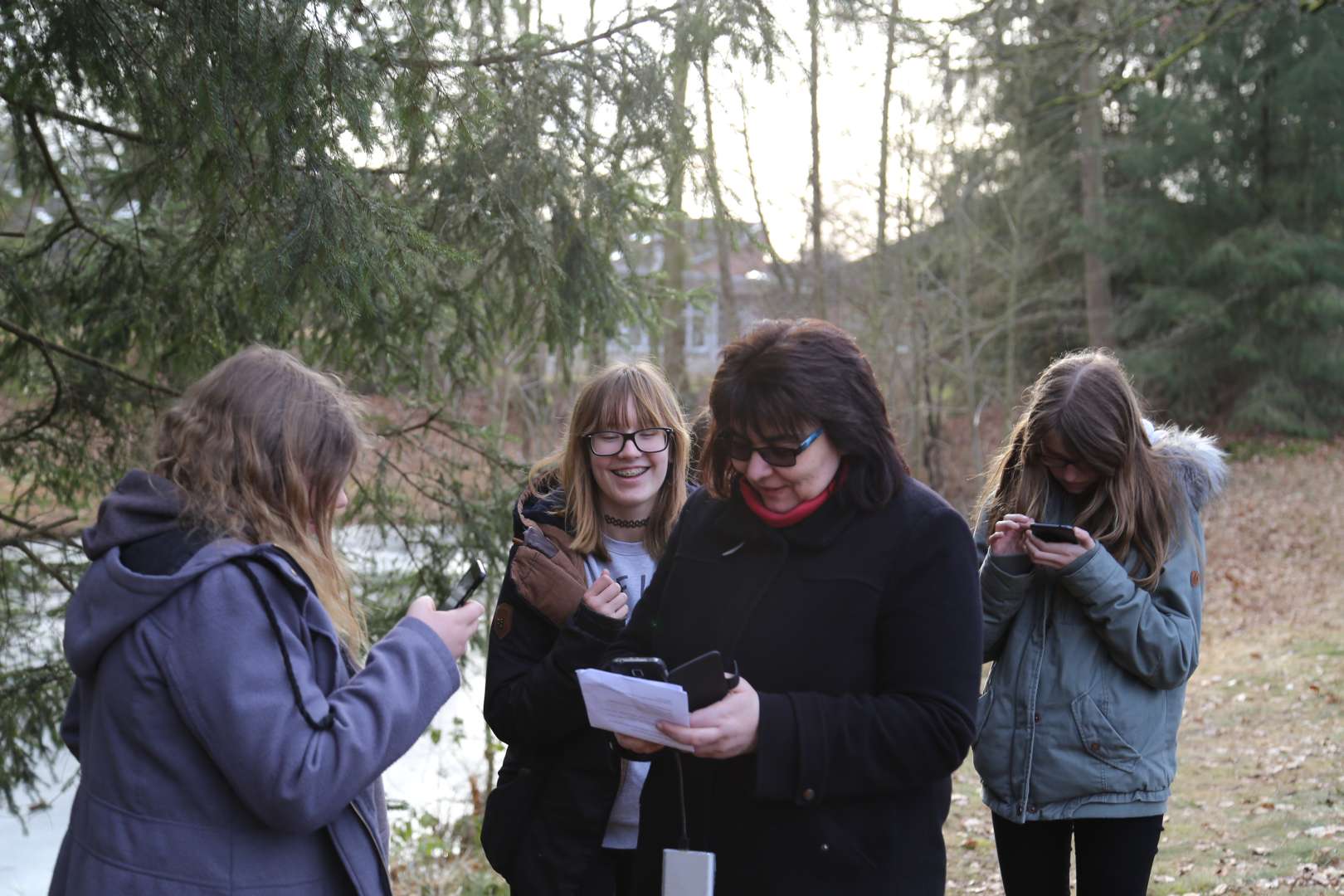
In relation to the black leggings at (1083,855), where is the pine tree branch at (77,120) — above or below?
above

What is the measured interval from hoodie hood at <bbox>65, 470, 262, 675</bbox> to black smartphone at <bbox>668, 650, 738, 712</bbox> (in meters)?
0.74

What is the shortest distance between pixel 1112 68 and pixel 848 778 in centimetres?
1986

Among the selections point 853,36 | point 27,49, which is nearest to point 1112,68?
point 853,36

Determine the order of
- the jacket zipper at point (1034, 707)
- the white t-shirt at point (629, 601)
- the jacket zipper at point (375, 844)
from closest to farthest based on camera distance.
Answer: the jacket zipper at point (375, 844), the white t-shirt at point (629, 601), the jacket zipper at point (1034, 707)

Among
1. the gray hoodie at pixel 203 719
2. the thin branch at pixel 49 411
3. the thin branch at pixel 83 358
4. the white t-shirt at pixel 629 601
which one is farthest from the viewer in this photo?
the thin branch at pixel 49 411

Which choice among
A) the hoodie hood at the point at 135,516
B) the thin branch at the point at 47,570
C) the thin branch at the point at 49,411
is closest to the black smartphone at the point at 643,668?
the hoodie hood at the point at 135,516

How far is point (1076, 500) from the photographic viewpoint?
303cm

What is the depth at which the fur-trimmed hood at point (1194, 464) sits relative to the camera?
2.97 metres

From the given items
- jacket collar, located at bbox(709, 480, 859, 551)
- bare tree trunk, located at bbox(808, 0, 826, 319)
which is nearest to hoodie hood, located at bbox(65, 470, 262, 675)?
jacket collar, located at bbox(709, 480, 859, 551)

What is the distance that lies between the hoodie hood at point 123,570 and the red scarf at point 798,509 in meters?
0.89

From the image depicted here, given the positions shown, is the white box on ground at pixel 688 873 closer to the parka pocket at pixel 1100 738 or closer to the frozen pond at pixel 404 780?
the parka pocket at pixel 1100 738

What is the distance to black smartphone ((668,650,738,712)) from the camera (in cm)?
198

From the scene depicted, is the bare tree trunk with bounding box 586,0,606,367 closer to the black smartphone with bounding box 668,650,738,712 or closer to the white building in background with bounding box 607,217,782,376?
the white building in background with bounding box 607,217,782,376

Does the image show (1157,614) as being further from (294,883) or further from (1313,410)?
(1313,410)
